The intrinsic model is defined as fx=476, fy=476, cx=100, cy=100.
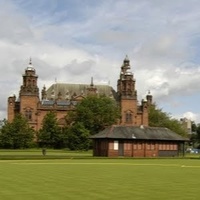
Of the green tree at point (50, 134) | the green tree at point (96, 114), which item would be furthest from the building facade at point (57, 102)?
the green tree at point (96, 114)

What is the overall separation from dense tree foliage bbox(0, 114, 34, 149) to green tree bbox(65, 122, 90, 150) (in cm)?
1190

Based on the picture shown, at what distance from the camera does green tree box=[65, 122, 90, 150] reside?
108938 mm

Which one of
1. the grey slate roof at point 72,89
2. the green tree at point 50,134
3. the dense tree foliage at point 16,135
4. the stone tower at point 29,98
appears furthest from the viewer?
the grey slate roof at point 72,89

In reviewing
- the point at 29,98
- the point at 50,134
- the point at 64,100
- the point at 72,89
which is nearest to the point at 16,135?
the point at 50,134

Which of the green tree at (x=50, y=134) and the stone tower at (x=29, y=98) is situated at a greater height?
the stone tower at (x=29, y=98)

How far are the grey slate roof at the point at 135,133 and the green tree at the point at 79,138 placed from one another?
2859 cm

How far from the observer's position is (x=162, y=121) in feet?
467

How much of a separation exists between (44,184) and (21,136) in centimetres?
9552

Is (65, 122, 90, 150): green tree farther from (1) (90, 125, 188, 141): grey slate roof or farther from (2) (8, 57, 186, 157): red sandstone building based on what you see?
(1) (90, 125, 188, 141): grey slate roof

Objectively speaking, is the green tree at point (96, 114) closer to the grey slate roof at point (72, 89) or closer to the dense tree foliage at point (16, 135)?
the dense tree foliage at point (16, 135)

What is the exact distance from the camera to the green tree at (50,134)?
121 m

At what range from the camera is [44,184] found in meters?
22.4

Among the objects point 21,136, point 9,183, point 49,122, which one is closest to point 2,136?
point 21,136

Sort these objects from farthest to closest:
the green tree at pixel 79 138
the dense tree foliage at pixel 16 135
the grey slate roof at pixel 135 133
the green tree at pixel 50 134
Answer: the green tree at pixel 50 134 < the dense tree foliage at pixel 16 135 < the green tree at pixel 79 138 < the grey slate roof at pixel 135 133
